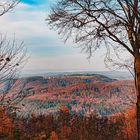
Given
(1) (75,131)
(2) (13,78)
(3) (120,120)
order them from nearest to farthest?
(2) (13,78) → (1) (75,131) → (3) (120,120)

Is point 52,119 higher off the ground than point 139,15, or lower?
lower

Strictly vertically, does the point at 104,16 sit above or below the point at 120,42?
above

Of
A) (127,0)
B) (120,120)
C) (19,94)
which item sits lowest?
(120,120)

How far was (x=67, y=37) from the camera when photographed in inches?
472

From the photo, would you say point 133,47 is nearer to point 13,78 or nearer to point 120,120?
point 13,78

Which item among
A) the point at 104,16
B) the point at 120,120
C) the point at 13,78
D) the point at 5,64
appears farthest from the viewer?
the point at 120,120

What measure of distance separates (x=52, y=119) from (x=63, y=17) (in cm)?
3199

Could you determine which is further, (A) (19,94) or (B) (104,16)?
(B) (104,16)

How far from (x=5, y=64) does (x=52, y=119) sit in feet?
114

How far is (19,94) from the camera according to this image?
360 inches

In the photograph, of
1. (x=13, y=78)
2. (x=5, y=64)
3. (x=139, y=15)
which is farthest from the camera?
(x=139, y=15)

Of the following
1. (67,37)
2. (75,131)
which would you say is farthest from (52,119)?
(67,37)

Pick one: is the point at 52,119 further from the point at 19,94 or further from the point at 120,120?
the point at 19,94

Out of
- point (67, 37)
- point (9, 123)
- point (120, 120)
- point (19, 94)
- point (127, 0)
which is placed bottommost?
point (120, 120)
